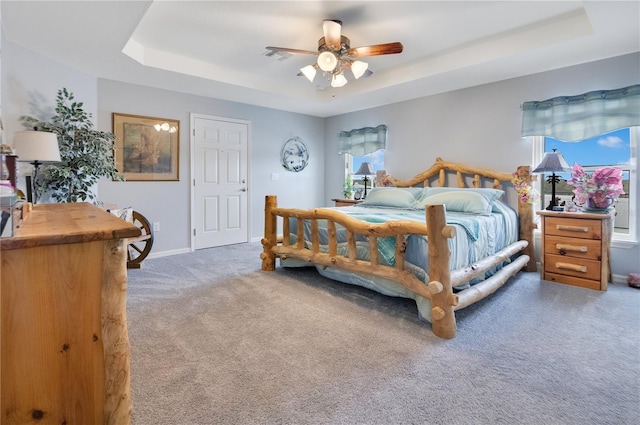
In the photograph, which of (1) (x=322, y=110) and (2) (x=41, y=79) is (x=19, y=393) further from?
(1) (x=322, y=110)

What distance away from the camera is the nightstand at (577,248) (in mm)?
3010

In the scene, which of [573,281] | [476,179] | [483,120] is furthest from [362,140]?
[573,281]

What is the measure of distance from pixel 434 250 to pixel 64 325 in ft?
6.27

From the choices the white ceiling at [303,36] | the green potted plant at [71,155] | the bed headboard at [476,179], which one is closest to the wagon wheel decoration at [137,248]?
the green potted plant at [71,155]

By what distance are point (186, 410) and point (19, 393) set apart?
0.67 m

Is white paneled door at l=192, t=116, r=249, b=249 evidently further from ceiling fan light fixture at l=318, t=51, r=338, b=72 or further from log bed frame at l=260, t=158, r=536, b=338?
ceiling fan light fixture at l=318, t=51, r=338, b=72

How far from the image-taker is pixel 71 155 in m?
3.26

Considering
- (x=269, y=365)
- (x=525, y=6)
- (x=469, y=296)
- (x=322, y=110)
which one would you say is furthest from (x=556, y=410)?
(x=322, y=110)

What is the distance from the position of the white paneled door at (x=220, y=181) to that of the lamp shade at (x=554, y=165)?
401 cm

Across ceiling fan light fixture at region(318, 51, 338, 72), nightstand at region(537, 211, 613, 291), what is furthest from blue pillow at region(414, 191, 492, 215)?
ceiling fan light fixture at region(318, 51, 338, 72)

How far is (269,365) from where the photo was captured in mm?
1811

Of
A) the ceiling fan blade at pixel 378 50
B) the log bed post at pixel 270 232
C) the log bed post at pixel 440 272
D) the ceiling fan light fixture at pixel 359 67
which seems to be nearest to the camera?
the log bed post at pixel 440 272

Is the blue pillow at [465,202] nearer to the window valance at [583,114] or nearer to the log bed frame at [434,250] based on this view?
the log bed frame at [434,250]

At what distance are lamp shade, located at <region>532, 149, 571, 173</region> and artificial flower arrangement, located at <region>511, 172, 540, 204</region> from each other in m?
0.33
